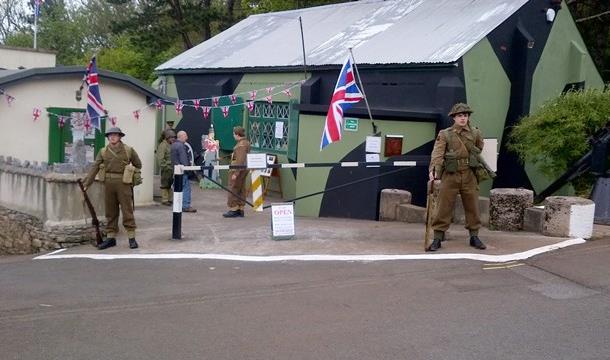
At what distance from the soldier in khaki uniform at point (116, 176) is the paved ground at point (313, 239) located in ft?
1.48

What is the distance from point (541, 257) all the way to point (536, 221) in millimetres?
1799

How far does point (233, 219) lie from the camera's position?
13008 mm

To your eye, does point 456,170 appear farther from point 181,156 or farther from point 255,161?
point 181,156

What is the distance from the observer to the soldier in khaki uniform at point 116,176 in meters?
10.2

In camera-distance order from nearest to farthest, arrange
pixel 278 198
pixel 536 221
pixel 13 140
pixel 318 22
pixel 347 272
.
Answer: pixel 347 272 < pixel 536 221 < pixel 13 140 < pixel 278 198 < pixel 318 22

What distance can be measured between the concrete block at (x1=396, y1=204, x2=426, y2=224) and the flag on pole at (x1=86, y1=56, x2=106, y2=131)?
5.85 m

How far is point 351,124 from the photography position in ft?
43.1

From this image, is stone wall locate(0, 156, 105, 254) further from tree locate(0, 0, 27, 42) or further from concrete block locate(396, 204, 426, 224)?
tree locate(0, 0, 27, 42)

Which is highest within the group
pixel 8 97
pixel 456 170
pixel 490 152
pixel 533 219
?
pixel 8 97

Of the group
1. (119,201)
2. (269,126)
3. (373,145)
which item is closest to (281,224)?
(119,201)

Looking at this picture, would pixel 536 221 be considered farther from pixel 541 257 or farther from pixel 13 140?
pixel 13 140

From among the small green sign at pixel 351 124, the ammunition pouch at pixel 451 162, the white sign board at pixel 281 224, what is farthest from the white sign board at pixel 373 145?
the ammunition pouch at pixel 451 162

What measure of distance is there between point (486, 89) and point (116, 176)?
23.7ft

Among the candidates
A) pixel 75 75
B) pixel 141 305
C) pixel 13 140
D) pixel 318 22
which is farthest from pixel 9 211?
pixel 318 22
